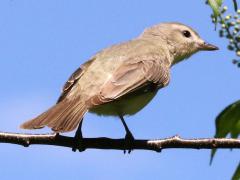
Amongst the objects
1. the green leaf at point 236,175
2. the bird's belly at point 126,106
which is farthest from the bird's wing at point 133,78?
the green leaf at point 236,175

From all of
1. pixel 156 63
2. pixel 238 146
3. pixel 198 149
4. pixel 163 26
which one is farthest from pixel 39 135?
pixel 163 26

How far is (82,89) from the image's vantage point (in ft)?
17.5

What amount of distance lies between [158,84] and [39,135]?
223cm

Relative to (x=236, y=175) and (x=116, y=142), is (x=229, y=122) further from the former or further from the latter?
(x=116, y=142)

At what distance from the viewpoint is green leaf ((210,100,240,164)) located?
3029 mm

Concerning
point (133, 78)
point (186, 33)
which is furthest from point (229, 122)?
point (186, 33)

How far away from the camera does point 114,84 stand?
5117mm

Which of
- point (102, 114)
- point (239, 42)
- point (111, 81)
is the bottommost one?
point (102, 114)

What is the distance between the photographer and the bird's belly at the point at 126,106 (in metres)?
5.23

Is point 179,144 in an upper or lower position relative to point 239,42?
lower

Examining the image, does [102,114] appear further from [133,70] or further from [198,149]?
[198,149]

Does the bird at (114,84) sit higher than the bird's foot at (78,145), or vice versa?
the bird at (114,84)

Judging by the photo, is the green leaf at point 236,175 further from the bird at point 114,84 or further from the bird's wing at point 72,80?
the bird's wing at point 72,80

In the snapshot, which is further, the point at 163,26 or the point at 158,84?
the point at 163,26
